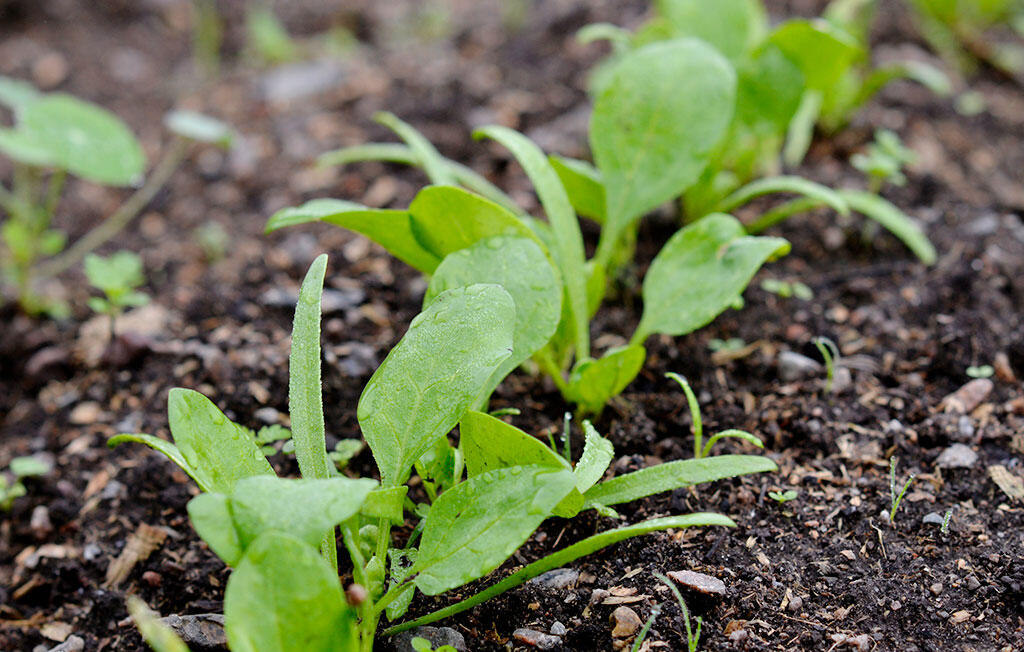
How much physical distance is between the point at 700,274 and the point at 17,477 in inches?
52.8

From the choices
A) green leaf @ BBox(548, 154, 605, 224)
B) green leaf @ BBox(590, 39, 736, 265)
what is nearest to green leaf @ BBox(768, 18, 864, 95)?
green leaf @ BBox(590, 39, 736, 265)

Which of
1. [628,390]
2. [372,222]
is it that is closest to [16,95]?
[372,222]

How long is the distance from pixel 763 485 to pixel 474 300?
60 centimetres

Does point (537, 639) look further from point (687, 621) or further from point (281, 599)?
point (281, 599)

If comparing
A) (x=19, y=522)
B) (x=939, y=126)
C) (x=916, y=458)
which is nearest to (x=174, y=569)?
(x=19, y=522)

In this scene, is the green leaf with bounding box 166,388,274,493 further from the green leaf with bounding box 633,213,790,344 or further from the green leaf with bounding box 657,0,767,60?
the green leaf with bounding box 657,0,767,60

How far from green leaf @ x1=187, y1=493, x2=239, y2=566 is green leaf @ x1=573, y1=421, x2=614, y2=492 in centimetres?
43

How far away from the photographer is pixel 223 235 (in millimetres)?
2240

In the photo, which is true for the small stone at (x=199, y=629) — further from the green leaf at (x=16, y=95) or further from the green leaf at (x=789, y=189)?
the green leaf at (x=16, y=95)

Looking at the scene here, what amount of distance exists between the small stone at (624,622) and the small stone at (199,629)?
1.83 ft

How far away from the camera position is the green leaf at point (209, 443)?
3.65 ft

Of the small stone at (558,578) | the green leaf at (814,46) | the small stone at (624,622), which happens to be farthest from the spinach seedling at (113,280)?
the green leaf at (814,46)

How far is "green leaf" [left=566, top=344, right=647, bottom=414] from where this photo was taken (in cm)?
136

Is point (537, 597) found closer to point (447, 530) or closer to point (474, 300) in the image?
point (447, 530)
